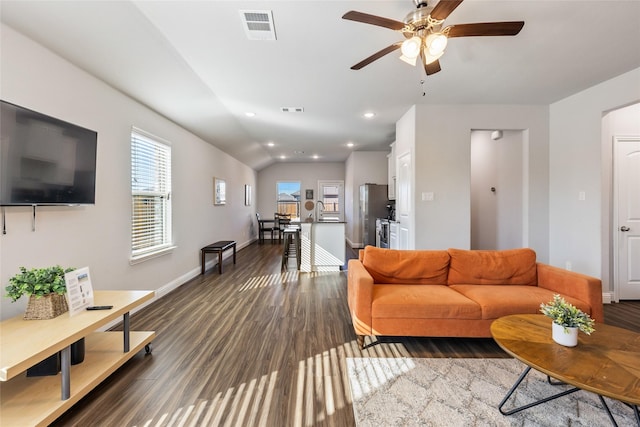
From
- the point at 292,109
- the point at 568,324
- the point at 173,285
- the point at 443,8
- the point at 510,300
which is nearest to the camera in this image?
the point at 568,324

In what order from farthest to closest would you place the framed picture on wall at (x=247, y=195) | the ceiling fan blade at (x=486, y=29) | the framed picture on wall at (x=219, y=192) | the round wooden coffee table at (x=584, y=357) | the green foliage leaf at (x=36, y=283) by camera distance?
the framed picture on wall at (x=247, y=195) < the framed picture on wall at (x=219, y=192) < the ceiling fan blade at (x=486, y=29) < the green foliage leaf at (x=36, y=283) < the round wooden coffee table at (x=584, y=357)

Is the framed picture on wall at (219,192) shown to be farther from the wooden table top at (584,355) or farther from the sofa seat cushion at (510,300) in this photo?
the wooden table top at (584,355)

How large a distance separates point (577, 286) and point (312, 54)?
322cm

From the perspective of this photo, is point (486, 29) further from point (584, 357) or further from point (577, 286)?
point (577, 286)

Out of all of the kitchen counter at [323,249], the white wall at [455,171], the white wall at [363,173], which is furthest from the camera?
the white wall at [363,173]

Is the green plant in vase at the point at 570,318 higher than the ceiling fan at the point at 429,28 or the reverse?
the reverse

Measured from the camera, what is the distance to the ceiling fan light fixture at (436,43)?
1828 mm

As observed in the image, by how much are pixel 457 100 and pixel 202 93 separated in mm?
3509

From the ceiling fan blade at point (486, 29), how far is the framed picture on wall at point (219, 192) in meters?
4.99

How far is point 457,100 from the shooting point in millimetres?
3844

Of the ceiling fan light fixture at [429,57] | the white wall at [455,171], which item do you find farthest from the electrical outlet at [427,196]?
the ceiling fan light fixture at [429,57]

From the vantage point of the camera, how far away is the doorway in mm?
4215

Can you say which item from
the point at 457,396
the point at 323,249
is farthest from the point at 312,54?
the point at 323,249

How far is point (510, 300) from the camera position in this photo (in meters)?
2.29
